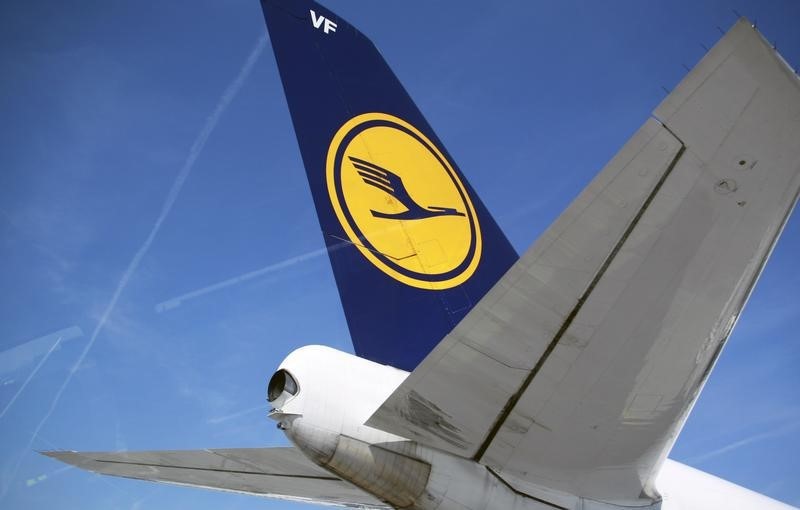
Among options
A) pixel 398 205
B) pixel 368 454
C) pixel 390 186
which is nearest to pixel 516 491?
pixel 368 454

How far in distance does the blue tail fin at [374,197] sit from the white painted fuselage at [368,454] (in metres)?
1.37

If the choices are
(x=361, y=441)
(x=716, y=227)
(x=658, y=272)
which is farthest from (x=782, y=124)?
(x=361, y=441)

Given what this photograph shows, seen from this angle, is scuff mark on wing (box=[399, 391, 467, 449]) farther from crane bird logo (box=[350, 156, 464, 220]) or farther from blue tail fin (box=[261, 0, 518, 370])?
crane bird logo (box=[350, 156, 464, 220])

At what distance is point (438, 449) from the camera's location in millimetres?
4211

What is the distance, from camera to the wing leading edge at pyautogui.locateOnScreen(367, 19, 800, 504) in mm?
2852

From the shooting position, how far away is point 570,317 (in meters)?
3.35

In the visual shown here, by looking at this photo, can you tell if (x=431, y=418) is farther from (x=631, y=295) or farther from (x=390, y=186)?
(x=390, y=186)

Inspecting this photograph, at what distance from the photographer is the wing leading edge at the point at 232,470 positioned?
5.34 metres

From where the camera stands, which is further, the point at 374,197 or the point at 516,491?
the point at 374,197

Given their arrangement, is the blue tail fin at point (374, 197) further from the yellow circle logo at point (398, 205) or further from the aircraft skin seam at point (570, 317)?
the aircraft skin seam at point (570, 317)

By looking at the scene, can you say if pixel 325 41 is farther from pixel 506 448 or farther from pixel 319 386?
pixel 506 448

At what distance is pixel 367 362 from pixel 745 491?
4.68 meters

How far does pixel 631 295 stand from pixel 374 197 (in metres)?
3.77

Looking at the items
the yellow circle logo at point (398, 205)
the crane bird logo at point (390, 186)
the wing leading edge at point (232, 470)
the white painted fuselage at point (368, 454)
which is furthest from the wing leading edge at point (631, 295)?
the crane bird logo at point (390, 186)
